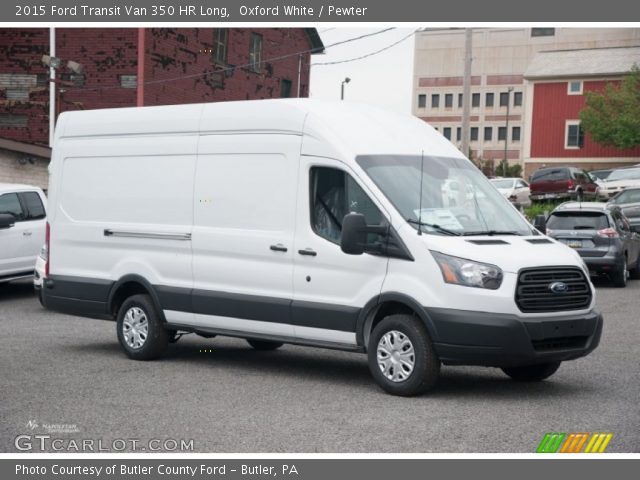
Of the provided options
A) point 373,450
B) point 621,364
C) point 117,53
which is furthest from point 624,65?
point 373,450

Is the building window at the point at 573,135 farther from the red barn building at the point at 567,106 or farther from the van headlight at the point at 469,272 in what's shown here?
the van headlight at the point at 469,272

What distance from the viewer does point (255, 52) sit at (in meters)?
46.4

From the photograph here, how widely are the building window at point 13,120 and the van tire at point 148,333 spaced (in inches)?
1207

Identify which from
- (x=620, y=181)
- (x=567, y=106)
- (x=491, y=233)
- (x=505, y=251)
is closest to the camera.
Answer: (x=505, y=251)

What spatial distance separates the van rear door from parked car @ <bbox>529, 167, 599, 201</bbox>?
34906mm

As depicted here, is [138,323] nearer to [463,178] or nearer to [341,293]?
[341,293]

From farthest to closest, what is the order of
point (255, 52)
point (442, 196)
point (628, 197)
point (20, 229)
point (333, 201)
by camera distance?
point (255, 52) → point (628, 197) → point (20, 229) → point (333, 201) → point (442, 196)

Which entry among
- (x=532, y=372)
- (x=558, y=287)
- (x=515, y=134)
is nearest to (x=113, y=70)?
(x=532, y=372)

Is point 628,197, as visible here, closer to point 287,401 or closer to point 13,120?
point 13,120

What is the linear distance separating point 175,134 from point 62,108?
29978mm

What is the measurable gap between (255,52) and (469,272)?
38.1 m

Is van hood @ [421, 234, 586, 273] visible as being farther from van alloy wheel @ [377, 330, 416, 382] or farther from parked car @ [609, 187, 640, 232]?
parked car @ [609, 187, 640, 232]

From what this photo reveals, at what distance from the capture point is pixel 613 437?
7844 millimetres

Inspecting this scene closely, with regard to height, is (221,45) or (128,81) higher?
(221,45)
